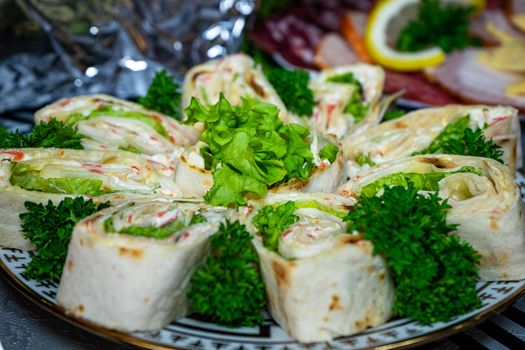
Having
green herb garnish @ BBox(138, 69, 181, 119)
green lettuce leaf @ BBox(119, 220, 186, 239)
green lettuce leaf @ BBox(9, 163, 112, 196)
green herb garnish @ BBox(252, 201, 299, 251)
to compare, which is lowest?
green lettuce leaf @ BBox(119, 220, 186, 239)

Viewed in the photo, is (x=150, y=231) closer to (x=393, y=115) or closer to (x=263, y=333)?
(x=263, y=333)

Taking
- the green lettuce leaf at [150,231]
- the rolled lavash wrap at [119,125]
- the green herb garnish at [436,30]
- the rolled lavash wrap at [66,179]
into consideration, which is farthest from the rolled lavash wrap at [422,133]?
the green herb garnish at [436,30]

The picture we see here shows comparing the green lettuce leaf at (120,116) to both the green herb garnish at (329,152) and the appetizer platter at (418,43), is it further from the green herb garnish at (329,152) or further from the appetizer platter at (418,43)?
the appetizer platter at (418,43)

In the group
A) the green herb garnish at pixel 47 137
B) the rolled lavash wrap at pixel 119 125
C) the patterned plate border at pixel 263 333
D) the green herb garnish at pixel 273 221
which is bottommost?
the patterned plate border at pixel 263 333

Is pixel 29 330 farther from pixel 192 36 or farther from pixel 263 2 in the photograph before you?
pixel 263 2

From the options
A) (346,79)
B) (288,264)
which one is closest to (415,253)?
(288,264)

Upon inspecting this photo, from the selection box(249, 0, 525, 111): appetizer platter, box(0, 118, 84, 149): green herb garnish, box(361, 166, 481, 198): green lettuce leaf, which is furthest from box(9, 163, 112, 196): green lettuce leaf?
box(249, 0, 525, 111): appetizer platter

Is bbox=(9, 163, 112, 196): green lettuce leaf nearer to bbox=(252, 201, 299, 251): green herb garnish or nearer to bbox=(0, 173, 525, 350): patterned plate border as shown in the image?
bbox=(0, 173, 525, 350): patterned plate border
